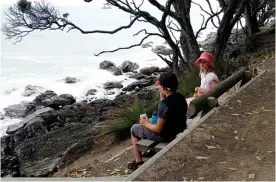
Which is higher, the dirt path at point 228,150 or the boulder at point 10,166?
the dirt path at point 228,150

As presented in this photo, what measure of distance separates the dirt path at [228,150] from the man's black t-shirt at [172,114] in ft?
0.51

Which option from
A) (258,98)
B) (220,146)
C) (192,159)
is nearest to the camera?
(192,159)

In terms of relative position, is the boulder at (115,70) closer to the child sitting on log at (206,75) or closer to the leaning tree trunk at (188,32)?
the leaning tree trunk at (188,32)

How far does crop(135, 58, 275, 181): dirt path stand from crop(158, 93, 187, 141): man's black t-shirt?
0.16 meters

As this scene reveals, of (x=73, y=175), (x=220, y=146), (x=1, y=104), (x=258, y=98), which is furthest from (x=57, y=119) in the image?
(x=220, y=146)

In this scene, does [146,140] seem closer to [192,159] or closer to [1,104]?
[192,159]

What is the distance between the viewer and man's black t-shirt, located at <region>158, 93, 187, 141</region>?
152 inches

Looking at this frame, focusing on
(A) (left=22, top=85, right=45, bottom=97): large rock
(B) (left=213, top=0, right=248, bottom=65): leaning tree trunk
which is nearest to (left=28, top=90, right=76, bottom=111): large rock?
(A) (left=22, top=85, right=45, bottom=97): large rock

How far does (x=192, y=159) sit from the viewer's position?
138 inches

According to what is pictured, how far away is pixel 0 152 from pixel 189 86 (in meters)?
5.07

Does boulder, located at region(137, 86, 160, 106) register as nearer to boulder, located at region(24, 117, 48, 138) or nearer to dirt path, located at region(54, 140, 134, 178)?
dirt path, located at region(54, 140, 134, 178)

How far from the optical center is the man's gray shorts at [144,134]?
3.97m

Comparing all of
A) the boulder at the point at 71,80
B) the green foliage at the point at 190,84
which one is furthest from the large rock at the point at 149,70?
the green foliage at the point at 190,84

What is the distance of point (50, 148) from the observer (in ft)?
28.7
